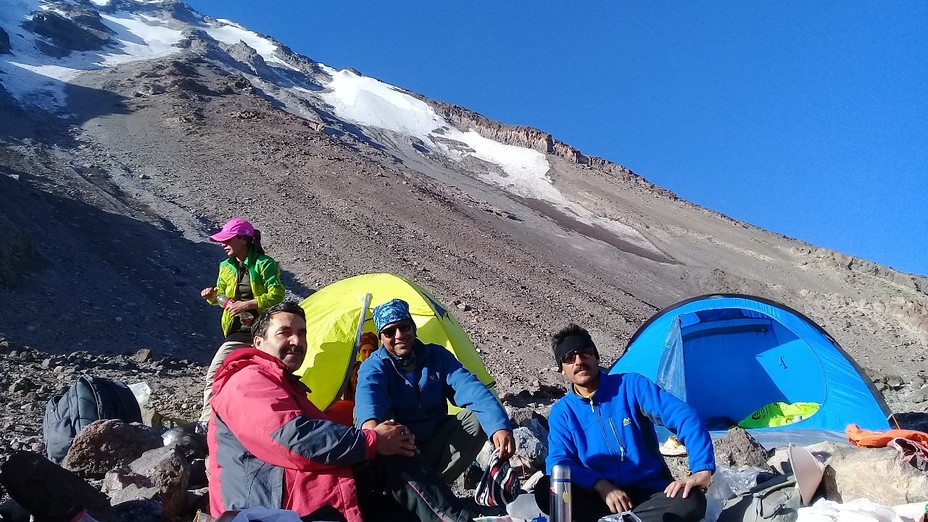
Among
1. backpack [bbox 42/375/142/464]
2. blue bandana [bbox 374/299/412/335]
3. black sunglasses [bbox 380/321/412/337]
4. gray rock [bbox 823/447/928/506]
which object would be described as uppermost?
gray rock [bbox 823/447/928/506]

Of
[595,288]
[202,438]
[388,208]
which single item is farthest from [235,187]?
[202,438]

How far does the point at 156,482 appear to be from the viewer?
10.7 ft

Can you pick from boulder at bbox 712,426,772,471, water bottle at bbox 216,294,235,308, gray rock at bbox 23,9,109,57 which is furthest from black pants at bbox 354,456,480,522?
gray rock at bbox 23,9,109,57

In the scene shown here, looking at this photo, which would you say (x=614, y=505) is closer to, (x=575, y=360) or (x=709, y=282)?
(x=575, y=360)

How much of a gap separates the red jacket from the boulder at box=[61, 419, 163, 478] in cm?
151

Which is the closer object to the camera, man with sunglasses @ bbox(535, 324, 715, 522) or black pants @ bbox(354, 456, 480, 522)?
black pants @ bbox(354, 456, 480, 522)

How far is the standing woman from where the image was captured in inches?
184

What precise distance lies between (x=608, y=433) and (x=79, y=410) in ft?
11.6

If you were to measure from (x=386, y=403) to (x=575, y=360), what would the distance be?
3.51ft

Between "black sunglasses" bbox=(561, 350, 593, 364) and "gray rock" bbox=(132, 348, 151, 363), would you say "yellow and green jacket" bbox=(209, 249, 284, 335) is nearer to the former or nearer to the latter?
"black sunglasses" bbox=(561, 350, 593, 364)

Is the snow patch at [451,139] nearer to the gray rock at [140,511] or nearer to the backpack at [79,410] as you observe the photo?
the backpack at [79,410]

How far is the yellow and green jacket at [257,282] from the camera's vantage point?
4.73 meters

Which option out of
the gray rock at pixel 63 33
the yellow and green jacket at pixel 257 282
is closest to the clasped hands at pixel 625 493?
the yellow and green jacket at pixel 257 282

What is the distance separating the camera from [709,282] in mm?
24750
